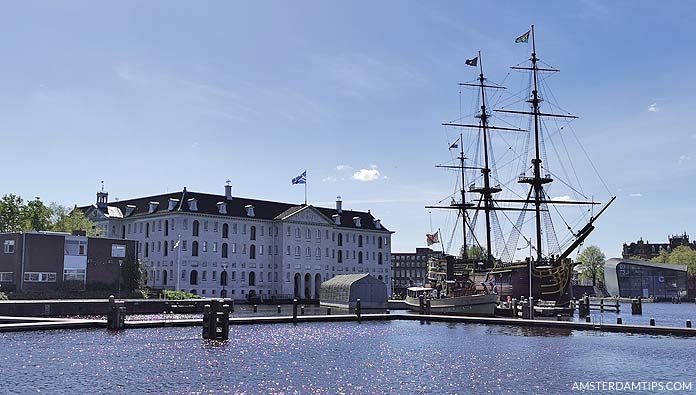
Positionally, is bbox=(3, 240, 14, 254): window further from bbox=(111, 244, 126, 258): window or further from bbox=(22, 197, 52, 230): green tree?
bbox=(22, 197, 52, 230): green tree

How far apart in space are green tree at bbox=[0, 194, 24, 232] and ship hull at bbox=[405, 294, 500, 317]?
5898 cm

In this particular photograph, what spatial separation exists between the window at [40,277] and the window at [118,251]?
8446 mm

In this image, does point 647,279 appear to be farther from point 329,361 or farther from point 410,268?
point 329,361

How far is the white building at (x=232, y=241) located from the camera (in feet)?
341

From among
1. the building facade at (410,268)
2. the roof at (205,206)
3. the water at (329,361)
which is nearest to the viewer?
the water at (329,361)

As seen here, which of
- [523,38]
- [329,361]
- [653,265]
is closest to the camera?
[329,361]

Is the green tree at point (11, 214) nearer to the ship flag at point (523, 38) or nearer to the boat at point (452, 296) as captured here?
the boat at point (452, 296)

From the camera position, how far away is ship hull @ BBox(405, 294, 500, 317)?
71938 mm

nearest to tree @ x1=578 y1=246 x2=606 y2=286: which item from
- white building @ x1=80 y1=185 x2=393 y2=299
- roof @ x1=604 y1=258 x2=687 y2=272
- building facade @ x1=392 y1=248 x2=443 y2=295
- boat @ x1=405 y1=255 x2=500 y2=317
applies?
roof @ x1=604 y1=258 x2=687 y2=272

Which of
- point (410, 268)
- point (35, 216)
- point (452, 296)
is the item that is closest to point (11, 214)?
point (35, 216)

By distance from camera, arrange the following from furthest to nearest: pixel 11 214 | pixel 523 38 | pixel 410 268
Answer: pixel 410 268 < pixel 11 214 < pixel 523 38

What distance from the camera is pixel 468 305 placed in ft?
243

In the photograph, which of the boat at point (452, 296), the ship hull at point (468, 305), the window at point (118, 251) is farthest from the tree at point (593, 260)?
the window at point (118, 251)

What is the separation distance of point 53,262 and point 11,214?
2515 cm
